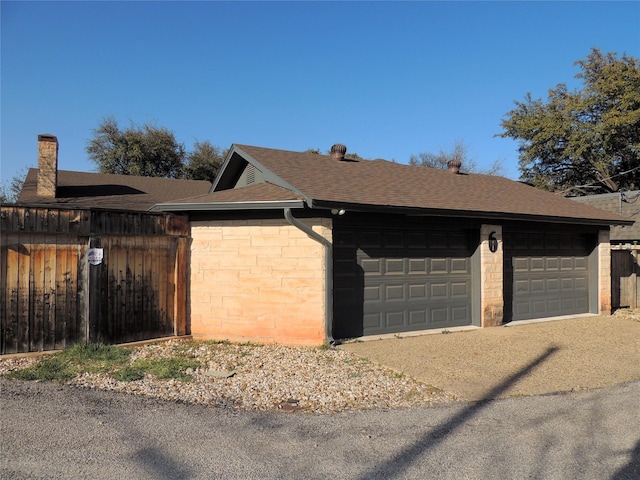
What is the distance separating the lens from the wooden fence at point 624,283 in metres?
14.3

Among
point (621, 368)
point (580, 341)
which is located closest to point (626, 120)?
point (580, 341)

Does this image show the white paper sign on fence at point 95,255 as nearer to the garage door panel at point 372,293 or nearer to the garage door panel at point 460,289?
the garage door panel at point 372,293

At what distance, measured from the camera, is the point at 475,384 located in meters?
6.43

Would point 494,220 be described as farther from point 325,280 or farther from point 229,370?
point 229,370

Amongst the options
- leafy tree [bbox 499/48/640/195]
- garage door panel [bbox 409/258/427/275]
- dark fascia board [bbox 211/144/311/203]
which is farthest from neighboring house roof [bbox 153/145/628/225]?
leafy tree [bbox 499/48/640/195]

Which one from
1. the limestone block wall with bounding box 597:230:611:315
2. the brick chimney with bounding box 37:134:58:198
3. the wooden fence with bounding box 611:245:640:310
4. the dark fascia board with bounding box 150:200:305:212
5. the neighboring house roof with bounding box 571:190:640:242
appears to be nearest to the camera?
the dark fascia board with bounding box 150:200:305:212

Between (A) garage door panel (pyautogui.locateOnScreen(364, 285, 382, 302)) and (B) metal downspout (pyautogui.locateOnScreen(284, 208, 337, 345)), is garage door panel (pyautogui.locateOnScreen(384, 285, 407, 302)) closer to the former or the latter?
(A) garage door panel (pyautogui.locateOnScreen(364, 285, 382, 302))

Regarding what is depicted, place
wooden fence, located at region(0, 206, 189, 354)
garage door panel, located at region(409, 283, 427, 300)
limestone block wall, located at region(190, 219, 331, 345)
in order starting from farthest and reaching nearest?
garage door panel, located at region(409, 283, 427, 300) < limestone block wall, located at region(190, 219, 331, 345) < wooden fence, located at region(0, 206, 189, 354)

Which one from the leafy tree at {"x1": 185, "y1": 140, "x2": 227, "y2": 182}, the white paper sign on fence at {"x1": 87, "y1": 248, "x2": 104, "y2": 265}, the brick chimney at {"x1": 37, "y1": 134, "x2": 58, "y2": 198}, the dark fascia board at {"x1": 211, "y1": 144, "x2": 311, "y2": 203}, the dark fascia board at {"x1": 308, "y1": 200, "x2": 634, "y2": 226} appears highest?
the leafy tree at {"x1": 185, "y1": 140, "x2": 227, "y2": 182}

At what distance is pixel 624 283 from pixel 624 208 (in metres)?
7.96

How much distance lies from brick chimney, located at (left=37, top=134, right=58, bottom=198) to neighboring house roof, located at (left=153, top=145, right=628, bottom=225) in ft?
22.1

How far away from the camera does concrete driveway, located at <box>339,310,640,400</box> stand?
21.2 feet

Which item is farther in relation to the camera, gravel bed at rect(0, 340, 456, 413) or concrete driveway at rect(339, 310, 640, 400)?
concrete driveway at rect(339, 310, 640, 400)

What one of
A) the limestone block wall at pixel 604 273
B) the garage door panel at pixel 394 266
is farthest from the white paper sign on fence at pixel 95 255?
the limestone block wall at pixel 604 273
